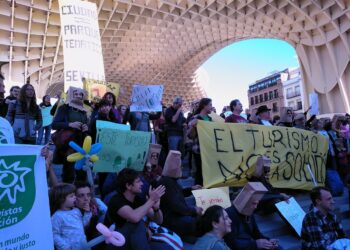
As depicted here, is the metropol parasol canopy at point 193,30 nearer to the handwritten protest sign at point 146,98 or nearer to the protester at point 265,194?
the handwritten protest sign at point 146,98

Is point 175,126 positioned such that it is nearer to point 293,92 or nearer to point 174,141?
point 174,141

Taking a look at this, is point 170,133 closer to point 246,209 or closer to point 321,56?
point 246,209

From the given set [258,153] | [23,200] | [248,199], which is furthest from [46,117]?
[23,200]

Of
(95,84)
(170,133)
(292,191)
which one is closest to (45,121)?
(95,84)

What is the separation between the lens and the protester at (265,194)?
4766 millimetres

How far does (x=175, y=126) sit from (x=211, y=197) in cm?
230

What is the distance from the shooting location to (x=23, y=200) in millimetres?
2191

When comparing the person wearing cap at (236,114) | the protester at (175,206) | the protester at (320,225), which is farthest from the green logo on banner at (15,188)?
the person wearing cap at (236,114)

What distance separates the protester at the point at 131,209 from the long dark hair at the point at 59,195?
38 cm

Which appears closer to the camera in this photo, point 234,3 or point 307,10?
point 307,10

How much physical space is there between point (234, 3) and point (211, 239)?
988 inches

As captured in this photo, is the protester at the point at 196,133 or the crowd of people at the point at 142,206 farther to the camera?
the protester at the point at 196,133

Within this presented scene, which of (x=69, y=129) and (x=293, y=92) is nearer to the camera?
(x=69, y=129)

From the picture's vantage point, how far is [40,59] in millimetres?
28391
